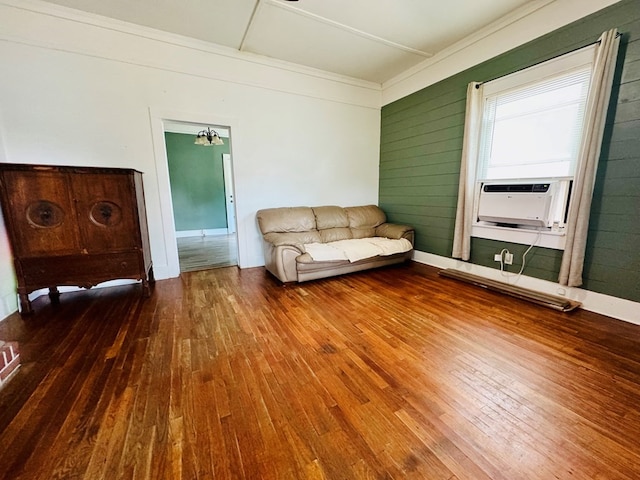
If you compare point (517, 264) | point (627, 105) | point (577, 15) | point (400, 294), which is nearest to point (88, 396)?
point (400, 294)

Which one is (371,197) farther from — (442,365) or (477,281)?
(442,365)

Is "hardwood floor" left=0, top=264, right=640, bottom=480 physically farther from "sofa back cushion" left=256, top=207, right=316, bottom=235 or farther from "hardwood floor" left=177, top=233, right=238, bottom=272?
"hardwood floor" left=177, top=233, right=238, bottom=272

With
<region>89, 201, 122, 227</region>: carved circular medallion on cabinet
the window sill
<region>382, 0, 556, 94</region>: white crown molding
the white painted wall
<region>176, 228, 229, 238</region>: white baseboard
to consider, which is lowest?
<region>176, 228, 229, 238</region>: white baseboard

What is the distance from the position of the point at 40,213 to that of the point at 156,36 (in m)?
2.34

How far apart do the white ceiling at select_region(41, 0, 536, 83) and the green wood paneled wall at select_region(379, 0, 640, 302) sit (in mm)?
547

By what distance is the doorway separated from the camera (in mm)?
6402

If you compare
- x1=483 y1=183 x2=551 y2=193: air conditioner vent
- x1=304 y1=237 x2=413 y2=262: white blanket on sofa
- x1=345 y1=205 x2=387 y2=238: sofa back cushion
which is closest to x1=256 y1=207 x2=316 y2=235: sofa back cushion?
x1=304 y1=237 x2=413 y2=262: white blanket on sofa

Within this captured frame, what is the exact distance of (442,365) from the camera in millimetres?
1739

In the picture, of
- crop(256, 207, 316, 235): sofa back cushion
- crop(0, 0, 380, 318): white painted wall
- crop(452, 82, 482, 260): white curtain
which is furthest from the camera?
crop(256, 207, 316, 235): sofa back cushion

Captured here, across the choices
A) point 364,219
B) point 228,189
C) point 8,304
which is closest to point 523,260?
point 364,219

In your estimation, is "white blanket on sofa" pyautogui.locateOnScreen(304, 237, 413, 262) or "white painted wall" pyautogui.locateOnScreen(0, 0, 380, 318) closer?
"white painted wall" pyautogui.locateOnScreen(0, 0, 380, 318)

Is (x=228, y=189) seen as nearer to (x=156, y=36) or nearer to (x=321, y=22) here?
(x=156, y=36)

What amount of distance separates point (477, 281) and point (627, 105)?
6.56 ft

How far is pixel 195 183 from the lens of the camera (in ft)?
22.3
